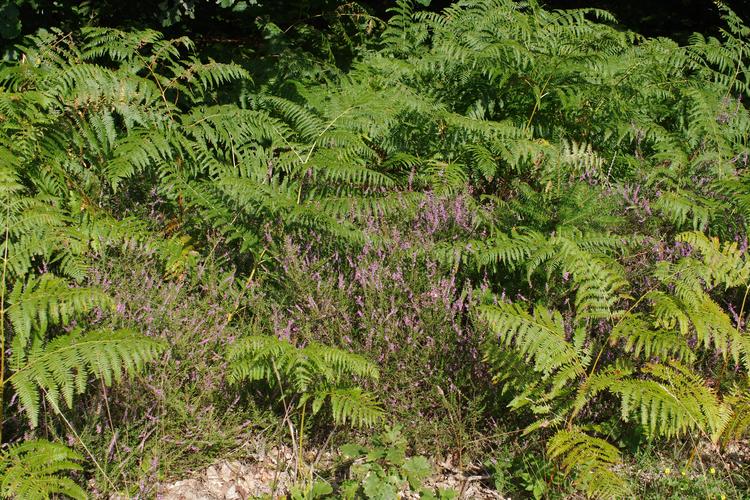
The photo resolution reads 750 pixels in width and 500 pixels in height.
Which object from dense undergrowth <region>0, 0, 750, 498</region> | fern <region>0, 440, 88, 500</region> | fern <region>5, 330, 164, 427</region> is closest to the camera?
fern <region>0, 440, 88, 500</region>

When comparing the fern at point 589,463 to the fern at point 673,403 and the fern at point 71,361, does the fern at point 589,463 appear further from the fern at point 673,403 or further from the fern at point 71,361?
the fern at point 71,361

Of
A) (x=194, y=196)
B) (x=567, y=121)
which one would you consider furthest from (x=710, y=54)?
(x=194, y=196)

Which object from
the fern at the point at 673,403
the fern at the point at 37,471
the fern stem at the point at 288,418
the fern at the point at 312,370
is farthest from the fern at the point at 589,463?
the fern at the point at 37,471

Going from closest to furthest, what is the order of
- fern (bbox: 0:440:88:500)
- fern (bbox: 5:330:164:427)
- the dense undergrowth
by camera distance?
fern (bbox: 0:440:88:500) < fern (bbox: 5:330:164:427) < the dense undergrowth

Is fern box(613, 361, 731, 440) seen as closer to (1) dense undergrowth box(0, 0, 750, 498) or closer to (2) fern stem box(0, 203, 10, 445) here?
(1) dense undergrowth box(0, 0, 750, 498)

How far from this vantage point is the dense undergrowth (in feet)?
9.68

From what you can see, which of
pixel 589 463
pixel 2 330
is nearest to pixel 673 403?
pixel 589 463

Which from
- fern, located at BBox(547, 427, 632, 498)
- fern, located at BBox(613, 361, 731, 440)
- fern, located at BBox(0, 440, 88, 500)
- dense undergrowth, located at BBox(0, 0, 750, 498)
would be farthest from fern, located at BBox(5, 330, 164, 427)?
fern, located at BBox(613, 361, 731, 440)

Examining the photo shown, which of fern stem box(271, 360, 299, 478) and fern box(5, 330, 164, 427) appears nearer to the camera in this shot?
fern box(5, 330, 164, 427)

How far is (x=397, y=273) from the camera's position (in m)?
3.60

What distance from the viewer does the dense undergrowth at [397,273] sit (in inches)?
116

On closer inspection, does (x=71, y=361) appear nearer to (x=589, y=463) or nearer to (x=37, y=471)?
(x=37, y=471)

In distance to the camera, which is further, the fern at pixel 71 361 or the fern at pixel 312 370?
the fern at pixel 312 370

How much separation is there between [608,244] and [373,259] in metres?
1.27
